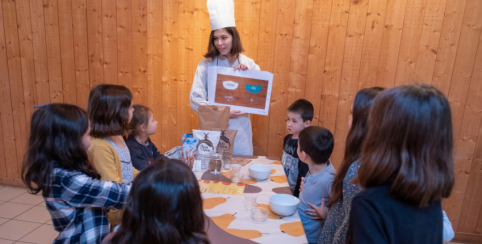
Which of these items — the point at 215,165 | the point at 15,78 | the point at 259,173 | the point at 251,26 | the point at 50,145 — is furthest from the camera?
the point at 15,78

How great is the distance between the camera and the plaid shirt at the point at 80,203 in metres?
1.06

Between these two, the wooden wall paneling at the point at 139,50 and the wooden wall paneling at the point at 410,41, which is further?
the wooden wall paneling at the point at 139,50

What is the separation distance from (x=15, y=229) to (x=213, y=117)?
1.88 metres

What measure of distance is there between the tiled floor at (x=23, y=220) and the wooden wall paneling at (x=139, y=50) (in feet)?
4.32

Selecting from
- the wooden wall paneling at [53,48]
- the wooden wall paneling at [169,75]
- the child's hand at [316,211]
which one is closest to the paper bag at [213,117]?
the child's hand at [316,211]

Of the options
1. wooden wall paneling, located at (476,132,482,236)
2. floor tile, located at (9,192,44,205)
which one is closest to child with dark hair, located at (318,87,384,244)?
wooden wall paneling, located at (476,132,482,236)

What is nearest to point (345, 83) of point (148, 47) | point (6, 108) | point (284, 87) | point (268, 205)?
point (284, 87)

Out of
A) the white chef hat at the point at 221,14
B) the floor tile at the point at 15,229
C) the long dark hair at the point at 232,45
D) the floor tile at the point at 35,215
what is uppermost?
the white chef hat at the point at 221,14

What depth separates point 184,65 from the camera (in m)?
2.77

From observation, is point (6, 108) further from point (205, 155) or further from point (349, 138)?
point (349, 138)

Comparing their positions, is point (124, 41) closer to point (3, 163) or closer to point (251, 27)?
point (251, 27)

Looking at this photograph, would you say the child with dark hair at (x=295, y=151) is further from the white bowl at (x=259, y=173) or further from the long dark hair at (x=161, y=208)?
the long dark hair at (x=161, y=208)

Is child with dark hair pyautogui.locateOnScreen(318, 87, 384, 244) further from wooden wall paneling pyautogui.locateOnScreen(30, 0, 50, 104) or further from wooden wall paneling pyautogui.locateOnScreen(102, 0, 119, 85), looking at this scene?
wooden wall paneling pyautogui.locateOnScreen(30, 0, 50, 104)

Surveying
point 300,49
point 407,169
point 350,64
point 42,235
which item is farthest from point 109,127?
point 350,64
